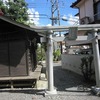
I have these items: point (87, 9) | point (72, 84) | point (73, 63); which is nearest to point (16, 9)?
point (87, 9)

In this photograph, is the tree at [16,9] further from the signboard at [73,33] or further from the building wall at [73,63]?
the signboard at [73,33]

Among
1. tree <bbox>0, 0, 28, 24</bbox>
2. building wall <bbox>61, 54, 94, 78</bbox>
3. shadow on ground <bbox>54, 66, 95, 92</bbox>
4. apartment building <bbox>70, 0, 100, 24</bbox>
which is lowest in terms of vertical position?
shadow on ground <bbox>54, 66, 95, 92</bbox>

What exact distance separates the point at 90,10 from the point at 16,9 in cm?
976

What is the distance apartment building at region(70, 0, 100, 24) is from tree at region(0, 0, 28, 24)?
283 inches

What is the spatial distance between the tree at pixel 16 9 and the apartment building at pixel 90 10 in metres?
7.19

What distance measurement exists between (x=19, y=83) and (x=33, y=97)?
104 inches

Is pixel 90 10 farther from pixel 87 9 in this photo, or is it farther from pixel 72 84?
pixel 72 84

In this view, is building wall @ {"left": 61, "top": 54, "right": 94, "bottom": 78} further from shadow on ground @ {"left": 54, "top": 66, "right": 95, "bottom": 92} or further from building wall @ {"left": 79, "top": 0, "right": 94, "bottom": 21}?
building wall @ {"left": 79, "top": 0, "right": 94, "bottom": 21}

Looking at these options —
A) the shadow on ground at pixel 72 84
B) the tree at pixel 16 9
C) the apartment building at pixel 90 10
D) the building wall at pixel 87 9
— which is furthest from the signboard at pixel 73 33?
the tree at pixel 16 9

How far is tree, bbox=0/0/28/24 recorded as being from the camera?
1006 inches

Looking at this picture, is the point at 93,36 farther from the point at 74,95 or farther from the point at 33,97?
the point at 33,97

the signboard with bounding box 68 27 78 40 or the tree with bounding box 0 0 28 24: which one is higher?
the tree with bounding box 0 0 28 24

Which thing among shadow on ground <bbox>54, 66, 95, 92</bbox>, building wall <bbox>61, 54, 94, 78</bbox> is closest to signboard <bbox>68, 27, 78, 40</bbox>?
shadow on ground <bbox>54, 66, 95, 92</bbox>

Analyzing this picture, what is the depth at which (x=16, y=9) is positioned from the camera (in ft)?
83.9
